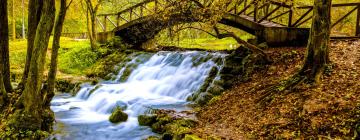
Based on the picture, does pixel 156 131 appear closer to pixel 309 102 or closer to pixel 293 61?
pixel 309 102

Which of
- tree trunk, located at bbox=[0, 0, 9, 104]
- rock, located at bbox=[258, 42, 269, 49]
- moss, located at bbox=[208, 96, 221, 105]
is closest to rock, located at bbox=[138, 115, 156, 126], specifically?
moss, located at bbox=[208, 96, 221, 105]

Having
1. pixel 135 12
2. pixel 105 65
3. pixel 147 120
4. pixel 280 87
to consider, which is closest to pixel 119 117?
pixel 147 120

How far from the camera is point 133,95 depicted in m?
15.4

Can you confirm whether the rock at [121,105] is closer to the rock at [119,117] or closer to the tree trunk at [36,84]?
the rock at [119,117]

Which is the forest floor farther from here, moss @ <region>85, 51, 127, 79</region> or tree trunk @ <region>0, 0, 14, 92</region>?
moss @ <region>85, 51, 127, 79</region>

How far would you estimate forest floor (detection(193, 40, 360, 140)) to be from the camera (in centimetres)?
709

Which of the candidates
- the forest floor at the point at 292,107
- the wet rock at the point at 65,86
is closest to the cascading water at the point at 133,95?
the wet rock at the point at 65,86

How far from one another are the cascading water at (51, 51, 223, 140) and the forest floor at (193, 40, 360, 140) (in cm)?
203

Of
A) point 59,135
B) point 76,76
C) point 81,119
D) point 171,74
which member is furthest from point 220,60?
point 76,76

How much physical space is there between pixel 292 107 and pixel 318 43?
206cm

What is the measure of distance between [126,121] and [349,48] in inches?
296

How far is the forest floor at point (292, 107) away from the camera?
7.09 meters

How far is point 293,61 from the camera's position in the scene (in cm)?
1150

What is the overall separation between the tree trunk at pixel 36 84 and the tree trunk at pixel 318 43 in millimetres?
6633
